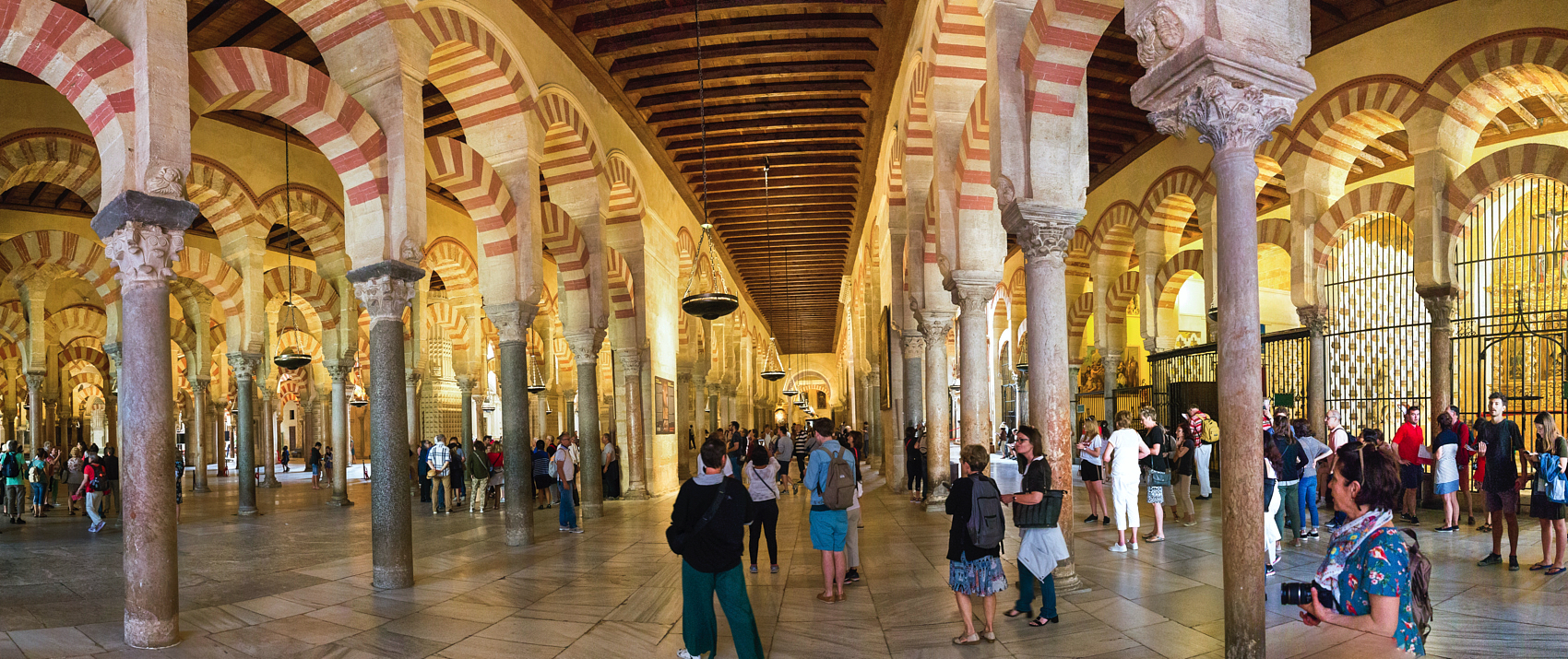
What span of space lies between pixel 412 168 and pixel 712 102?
559cm

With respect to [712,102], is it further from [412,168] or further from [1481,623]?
[1481,623]

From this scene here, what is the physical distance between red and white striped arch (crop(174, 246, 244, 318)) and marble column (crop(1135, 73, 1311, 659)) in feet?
43.1

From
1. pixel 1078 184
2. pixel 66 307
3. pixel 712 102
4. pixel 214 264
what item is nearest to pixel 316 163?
pixel 214 264

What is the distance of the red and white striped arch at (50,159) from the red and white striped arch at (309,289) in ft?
12.4

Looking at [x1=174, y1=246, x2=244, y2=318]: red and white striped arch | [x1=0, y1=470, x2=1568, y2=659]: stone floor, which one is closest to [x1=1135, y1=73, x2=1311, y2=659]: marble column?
[x1=0, y1=470, x2=1568, y2=659]: stone floor

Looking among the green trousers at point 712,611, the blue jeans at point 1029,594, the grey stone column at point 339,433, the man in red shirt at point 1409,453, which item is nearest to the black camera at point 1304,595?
the green trousers at point 712,611

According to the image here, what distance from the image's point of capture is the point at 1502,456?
5.99 metres

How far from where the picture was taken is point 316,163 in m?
12.7

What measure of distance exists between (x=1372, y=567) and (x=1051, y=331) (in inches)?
132

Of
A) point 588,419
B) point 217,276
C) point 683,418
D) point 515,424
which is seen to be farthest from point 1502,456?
point 217,276

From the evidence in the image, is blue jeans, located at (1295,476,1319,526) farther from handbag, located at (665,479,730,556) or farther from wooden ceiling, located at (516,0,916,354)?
wooden ceiling, located at (516,0,916,354)

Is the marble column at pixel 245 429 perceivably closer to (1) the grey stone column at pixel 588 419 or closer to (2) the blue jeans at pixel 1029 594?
(1) the grey stone column at pixel 588 419

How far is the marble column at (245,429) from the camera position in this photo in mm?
11617

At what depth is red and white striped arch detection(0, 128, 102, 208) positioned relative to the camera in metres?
9.76
